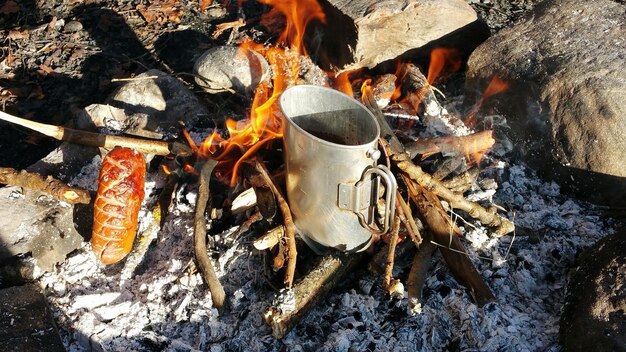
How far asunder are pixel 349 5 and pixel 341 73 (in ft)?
2.20

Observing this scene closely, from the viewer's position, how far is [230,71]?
213 inches

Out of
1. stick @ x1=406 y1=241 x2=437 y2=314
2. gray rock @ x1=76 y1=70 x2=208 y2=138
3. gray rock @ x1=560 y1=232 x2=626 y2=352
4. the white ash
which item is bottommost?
the white ash

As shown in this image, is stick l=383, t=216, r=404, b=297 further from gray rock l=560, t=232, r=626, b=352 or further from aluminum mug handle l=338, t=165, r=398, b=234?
gray rock l=560, t=232, r=626, b=352

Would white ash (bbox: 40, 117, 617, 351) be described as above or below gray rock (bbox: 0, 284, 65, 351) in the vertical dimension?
below

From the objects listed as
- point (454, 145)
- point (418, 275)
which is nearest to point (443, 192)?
point (418, 275)

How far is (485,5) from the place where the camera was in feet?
23.5

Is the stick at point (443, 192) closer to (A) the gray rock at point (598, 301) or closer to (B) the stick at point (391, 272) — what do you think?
(B) the stick at point (391, 272)

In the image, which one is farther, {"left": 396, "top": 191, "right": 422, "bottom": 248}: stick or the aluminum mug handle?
{"left": 396, "top": 191, "right": 422, "bottom": 248}: stick

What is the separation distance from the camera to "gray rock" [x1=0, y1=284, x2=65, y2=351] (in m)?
3.33

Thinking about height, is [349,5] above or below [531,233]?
above

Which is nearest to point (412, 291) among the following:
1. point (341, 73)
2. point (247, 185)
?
point (247, 185)

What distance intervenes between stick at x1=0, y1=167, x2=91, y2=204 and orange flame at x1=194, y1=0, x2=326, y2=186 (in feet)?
3.06

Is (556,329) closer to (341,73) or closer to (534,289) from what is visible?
(534,289)

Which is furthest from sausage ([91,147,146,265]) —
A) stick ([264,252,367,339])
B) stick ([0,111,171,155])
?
stick ([264,252,367,339])
